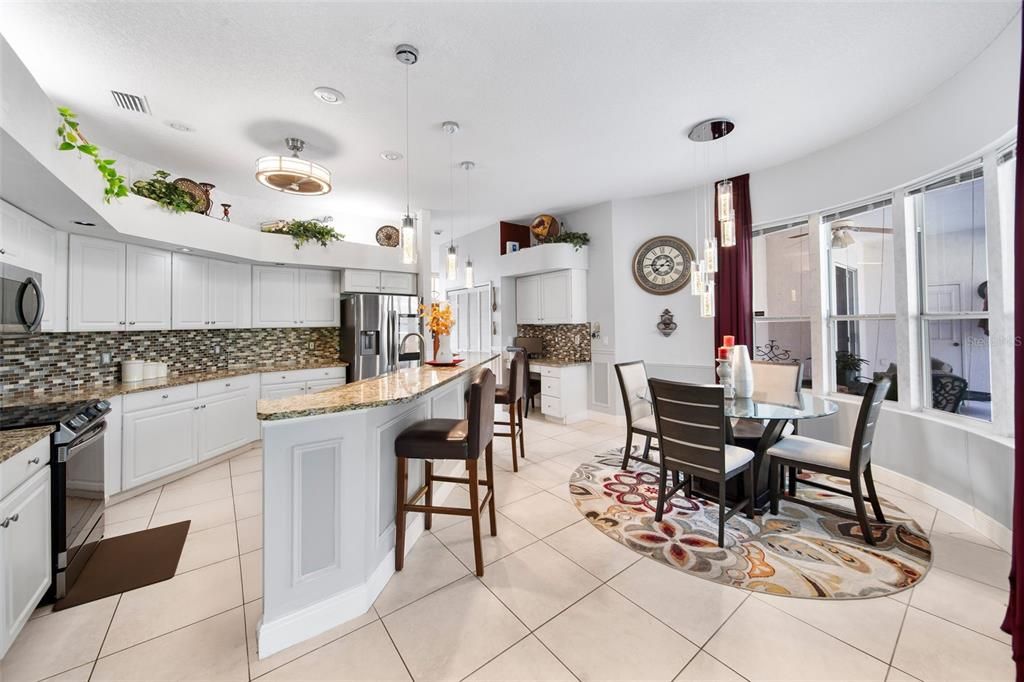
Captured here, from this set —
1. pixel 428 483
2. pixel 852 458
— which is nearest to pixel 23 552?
pixel 428 483

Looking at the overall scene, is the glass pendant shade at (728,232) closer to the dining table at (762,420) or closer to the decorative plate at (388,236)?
the dining table at (762,420)

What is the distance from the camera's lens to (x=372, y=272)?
5.01m

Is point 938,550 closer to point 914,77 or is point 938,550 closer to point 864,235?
point 864,235

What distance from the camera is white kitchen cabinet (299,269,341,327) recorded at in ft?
15.7

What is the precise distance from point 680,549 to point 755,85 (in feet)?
10.1

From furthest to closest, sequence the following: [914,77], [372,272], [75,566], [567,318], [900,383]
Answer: [567,318], [372,272], [900,383], [914,77], [75,566]

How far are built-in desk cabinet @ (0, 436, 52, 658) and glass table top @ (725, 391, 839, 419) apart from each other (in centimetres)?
342

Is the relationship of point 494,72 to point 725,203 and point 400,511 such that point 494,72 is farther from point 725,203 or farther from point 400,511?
point 400,511

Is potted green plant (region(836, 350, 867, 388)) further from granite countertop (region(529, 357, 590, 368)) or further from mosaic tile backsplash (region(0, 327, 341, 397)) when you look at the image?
mosaic tile backsplash (region(0, 327, 341, 397))

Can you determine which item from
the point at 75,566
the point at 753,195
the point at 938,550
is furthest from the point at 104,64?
the point at 938,550

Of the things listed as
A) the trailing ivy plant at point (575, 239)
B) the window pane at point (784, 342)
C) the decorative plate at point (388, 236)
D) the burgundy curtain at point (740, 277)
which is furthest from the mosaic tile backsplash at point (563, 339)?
the decorative plate at point (388, 236)

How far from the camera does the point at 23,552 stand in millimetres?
1578

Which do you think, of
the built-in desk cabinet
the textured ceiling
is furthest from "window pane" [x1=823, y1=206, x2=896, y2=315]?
the built-in desk cabinet

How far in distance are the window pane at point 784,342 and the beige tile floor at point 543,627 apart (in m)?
1.91
